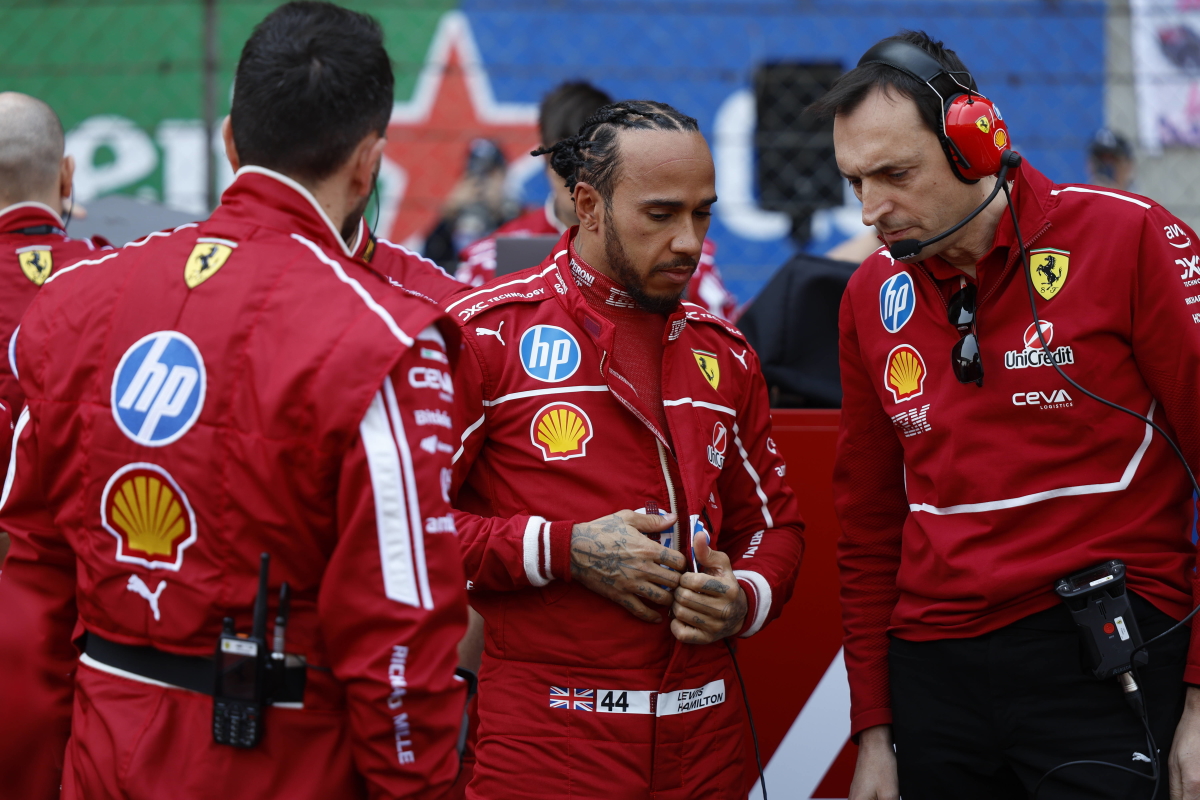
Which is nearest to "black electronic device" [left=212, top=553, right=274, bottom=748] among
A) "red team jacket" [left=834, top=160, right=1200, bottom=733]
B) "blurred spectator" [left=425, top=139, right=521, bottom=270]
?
"red team jacket" [left=834, top=160, right=1200, bottom=733]

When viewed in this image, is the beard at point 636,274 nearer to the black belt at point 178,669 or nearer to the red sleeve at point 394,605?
the red sleeve at point 394,605

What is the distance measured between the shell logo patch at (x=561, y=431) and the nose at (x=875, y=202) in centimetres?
63

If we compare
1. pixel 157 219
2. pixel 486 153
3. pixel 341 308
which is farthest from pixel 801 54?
pixel 341 308

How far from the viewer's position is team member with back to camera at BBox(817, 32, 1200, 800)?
1.89 m

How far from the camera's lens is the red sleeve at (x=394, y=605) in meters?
1.41

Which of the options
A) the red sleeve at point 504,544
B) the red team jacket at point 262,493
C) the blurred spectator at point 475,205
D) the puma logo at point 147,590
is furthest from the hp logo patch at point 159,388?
the blurred spectator at point 475,205

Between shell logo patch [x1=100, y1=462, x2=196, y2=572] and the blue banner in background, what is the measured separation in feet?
17.1

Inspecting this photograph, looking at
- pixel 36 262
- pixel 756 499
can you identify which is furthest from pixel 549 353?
pixel 36 262

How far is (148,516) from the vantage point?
1487mm

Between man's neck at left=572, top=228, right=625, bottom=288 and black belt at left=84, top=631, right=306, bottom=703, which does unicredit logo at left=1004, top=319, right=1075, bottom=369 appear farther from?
black belt at left=84, top=631, right=306, bottom=703

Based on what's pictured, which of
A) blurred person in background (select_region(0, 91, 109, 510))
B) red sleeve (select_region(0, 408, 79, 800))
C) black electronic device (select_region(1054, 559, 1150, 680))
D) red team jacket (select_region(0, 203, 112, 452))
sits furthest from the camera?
blurred person in background (select_region(0, 91, 109, 510))

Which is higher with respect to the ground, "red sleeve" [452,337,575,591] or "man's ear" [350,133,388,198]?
"man's ear" [350,133,388,198]

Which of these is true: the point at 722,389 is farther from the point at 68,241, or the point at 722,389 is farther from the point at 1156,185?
the point at 1156,185

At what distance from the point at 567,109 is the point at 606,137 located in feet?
5.66
